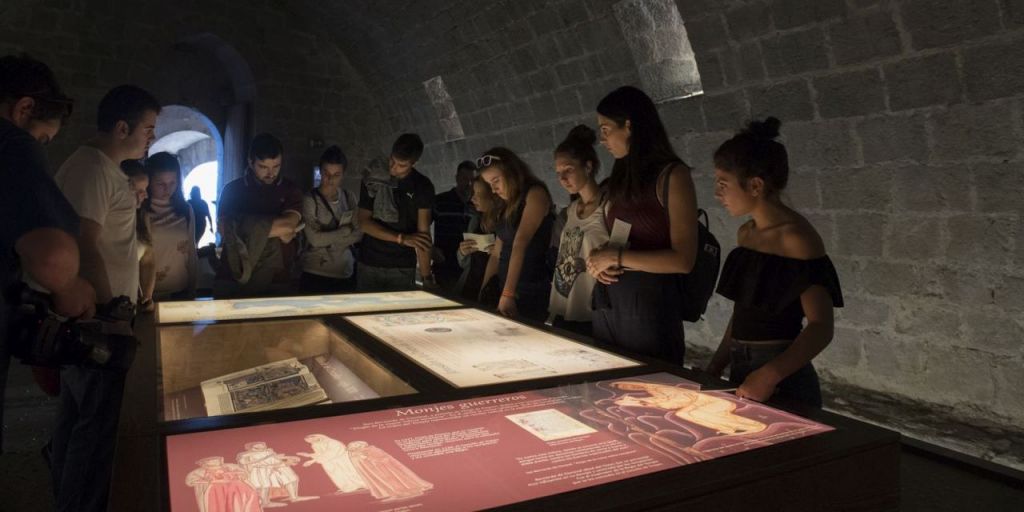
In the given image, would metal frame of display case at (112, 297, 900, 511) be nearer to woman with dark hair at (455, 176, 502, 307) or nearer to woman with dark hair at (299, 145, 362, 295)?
woman with dark hair at (455, 176, 502, 307)

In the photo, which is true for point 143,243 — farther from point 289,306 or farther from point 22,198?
point 22,198

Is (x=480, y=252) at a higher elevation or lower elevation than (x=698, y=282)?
higher

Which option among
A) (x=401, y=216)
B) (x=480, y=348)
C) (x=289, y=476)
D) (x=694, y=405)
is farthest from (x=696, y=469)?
(x=401, y=216)

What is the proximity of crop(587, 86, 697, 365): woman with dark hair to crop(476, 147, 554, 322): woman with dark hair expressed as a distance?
2.53ft

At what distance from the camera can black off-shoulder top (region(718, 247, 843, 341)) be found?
183 cm

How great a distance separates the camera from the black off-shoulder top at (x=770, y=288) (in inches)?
72.2

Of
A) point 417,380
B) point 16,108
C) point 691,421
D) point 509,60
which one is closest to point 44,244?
point 16,108

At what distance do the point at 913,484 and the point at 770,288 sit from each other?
1704 mm

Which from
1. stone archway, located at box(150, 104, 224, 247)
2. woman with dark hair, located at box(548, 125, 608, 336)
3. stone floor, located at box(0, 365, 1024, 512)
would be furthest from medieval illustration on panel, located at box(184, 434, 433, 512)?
stone archway, located at box(150, 104, 224, 247)

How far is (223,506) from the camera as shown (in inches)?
39.6

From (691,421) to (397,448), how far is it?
60 cm

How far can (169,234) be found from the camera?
11.9ft

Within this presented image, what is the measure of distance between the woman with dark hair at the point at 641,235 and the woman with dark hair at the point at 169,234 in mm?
Result: 2389

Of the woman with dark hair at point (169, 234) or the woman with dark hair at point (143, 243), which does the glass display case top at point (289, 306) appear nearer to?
the woman with dark hair at point (143, 243)
